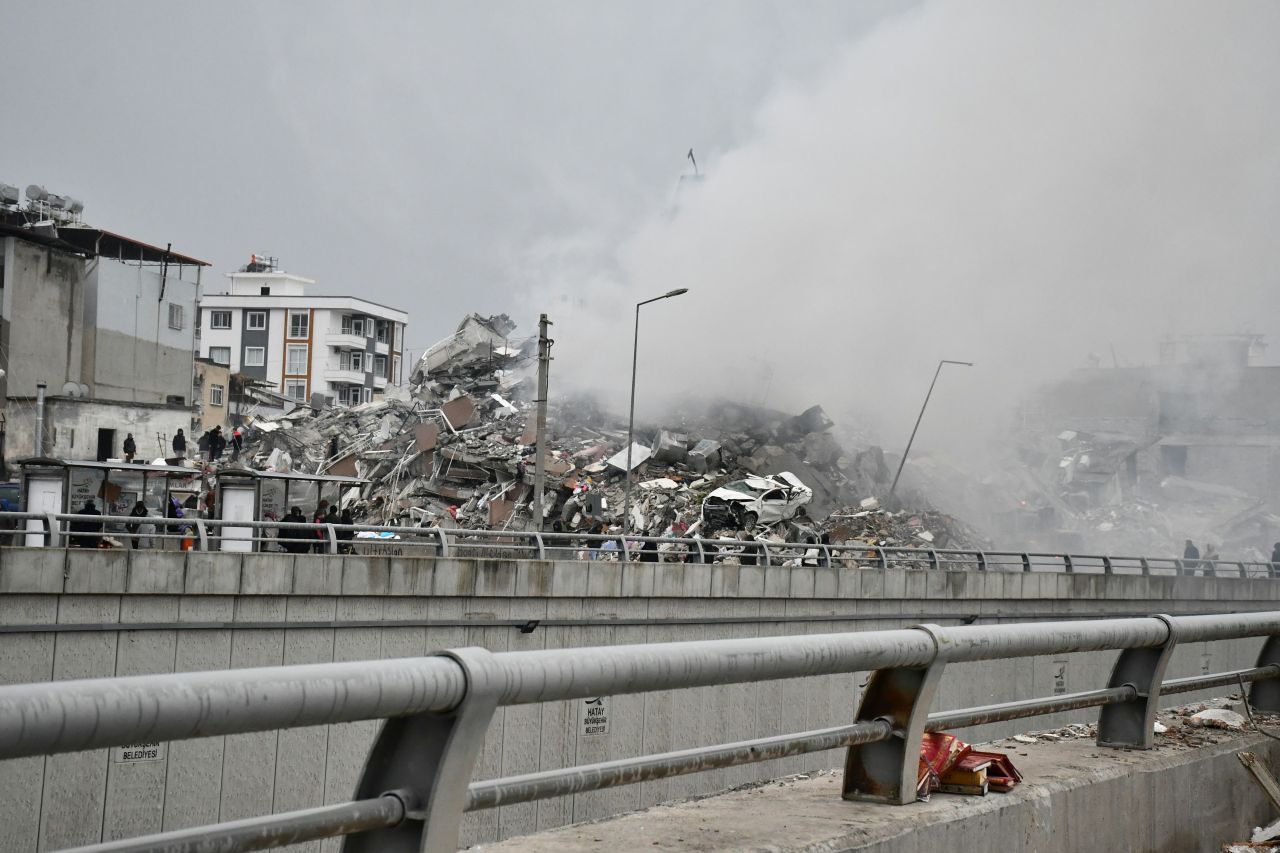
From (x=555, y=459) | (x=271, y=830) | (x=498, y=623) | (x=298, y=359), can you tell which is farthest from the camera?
(x=298, y=359)

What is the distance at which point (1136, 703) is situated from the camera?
523 centimetres

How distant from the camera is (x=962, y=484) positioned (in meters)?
53.6

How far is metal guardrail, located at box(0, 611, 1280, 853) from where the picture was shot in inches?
77.2

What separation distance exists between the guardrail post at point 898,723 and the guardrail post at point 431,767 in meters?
1.58

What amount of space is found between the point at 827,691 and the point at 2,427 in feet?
95.1

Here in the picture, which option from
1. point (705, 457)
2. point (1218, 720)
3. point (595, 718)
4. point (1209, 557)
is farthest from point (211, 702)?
point (1209, 557)

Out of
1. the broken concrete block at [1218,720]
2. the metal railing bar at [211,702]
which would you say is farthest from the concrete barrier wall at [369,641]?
the metal railing bar at [211,702]

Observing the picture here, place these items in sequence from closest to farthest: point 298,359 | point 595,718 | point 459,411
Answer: point 595,718 → point 459,411 → point 298,359

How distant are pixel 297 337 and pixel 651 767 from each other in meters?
87.0

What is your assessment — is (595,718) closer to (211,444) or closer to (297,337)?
(211,444)

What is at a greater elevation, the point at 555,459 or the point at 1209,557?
the point at 555,459

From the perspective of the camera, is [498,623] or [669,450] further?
[669,450]

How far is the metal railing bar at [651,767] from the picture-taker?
2734mm

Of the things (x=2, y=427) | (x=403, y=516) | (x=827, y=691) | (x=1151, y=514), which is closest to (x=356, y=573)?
(x=827, y=691)
